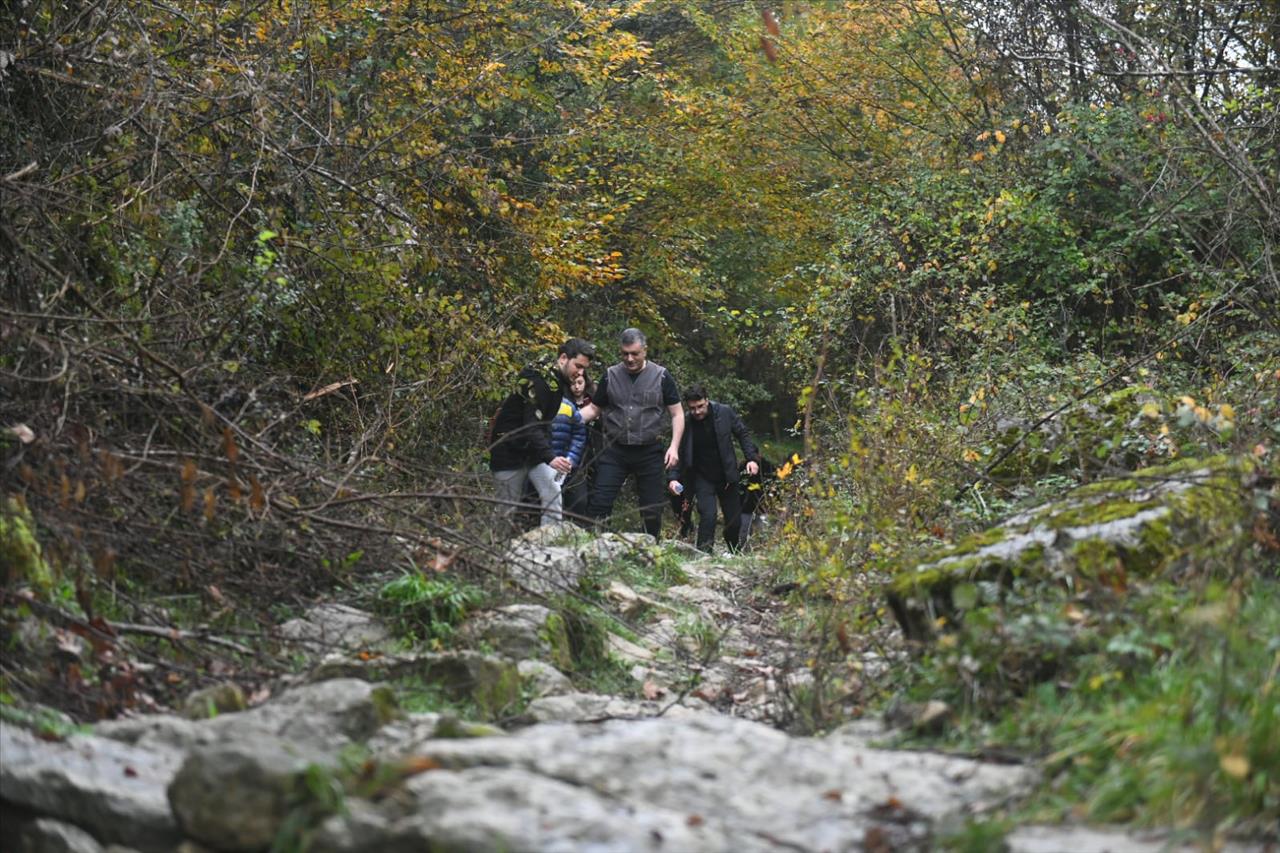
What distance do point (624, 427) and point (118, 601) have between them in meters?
6.24

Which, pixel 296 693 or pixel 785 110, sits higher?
pixel 785 110

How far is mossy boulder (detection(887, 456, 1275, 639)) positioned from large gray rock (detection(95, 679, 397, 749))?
2.12 metres

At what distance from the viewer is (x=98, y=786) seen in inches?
175

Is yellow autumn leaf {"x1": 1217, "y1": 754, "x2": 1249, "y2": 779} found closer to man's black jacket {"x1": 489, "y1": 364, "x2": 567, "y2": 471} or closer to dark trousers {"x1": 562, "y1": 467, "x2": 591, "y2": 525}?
man's black jacket {"x1": 489, "y1": 364, "x2": 567, "y2": 471}

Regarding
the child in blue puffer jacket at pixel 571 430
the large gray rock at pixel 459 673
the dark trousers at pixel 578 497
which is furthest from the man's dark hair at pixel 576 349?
the large gray rock at pixel 459 673

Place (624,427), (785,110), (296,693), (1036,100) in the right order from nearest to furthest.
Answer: (296,693) < (624,427) < (1036,100) < (785,110)

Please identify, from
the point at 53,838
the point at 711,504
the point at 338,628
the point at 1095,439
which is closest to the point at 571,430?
the point at 711,504

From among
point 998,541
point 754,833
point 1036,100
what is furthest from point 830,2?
point 754,833

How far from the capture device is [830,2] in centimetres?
3188

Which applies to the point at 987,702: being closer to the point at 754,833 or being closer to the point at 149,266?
A: the point at 754,833

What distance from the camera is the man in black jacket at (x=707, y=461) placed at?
13.6 meters

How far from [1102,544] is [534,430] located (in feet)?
21.2

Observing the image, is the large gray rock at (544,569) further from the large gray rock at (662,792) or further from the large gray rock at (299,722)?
the large gray rock at (662,792)

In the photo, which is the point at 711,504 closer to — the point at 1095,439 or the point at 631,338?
the point at 631,338
